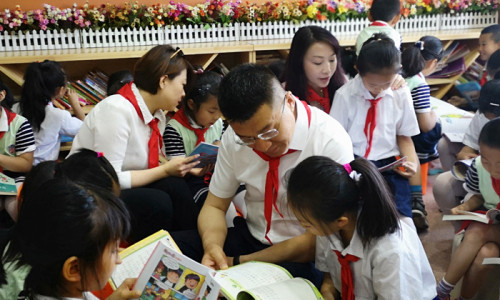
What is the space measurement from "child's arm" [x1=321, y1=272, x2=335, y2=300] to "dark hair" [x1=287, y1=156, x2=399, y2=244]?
0.28 m

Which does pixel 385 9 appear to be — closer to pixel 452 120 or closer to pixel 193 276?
pixel 452 120

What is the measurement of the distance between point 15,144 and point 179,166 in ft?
3.27

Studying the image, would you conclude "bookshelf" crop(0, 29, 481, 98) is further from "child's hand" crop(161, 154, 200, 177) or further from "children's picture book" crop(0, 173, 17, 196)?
"child's hand" crop(161, 154, 200, 177)

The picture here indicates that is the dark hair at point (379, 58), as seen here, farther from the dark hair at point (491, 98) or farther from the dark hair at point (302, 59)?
the dark hair at point (491, 98)

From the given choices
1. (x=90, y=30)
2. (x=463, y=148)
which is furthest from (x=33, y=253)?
(x=90, y=30)

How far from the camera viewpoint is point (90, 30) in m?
3.97

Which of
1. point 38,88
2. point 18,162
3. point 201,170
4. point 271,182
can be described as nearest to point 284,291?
point 271,182

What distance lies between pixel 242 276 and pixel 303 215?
0.26m

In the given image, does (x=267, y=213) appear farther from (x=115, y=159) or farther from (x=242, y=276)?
(x=115, y=159)

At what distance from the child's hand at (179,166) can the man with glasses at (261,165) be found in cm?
46

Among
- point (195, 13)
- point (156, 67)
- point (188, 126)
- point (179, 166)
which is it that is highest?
point (195, 13)

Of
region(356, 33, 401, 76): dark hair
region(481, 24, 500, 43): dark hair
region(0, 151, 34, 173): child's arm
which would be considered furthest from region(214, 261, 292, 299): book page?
region(481, 24, 500, 43): dark hair

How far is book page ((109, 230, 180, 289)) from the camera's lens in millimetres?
1816

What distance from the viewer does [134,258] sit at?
74.0 inches
